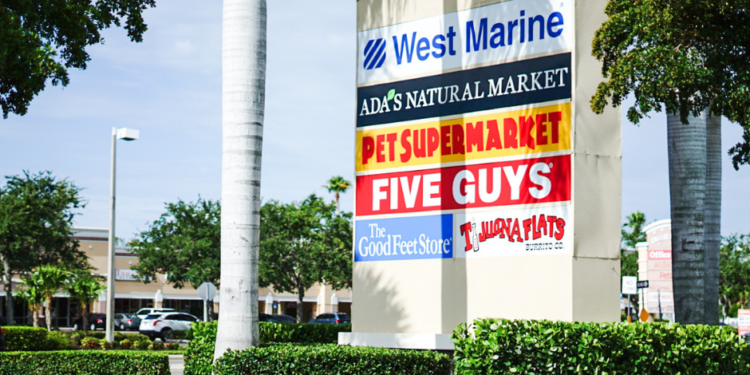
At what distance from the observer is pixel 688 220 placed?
15.4 m

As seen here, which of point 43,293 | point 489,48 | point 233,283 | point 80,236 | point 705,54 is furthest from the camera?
point 80,236

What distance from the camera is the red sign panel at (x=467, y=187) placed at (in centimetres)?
1198

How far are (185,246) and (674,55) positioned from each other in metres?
40.5

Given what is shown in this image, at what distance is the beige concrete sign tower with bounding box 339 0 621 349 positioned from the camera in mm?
11820

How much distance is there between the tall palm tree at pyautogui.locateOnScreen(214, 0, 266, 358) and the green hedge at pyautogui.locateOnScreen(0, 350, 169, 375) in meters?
4.26

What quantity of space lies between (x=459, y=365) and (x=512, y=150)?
3.62 metres

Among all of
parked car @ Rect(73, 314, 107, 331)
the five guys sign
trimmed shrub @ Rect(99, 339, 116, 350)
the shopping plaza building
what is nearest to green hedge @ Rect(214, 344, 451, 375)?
the five guys sign

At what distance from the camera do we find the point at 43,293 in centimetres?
3894

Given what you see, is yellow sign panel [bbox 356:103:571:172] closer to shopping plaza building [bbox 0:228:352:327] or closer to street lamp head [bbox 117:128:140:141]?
street lamp head [bbox 117:128:140:141]

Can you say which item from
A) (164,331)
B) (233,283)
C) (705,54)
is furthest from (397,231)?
(164,331)

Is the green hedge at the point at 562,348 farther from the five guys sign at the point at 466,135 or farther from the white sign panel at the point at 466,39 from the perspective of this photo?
the white sign panel at the point at 466,39

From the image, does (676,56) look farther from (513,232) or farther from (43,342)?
(43,342)

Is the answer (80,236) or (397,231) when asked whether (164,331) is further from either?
(397,231)

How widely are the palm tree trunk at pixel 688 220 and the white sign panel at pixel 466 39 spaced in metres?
4.94
